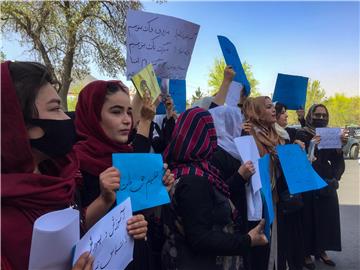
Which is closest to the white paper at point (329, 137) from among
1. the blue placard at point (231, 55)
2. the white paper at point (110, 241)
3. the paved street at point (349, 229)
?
the blue placard at point (231, 55)

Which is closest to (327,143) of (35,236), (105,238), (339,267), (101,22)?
(339,267)

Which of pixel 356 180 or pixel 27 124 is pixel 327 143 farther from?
pixel 356 180

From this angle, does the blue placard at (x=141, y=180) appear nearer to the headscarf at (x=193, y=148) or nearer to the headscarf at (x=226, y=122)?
the headscarf at (x=193, y=148)

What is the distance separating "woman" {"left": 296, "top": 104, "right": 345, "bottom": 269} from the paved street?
0.18 metres

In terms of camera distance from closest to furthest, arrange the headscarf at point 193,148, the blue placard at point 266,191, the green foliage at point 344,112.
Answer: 1. the headscarf at point 193,148
2. the blue placard at point 266,191
3. the green foliage at point 344,112

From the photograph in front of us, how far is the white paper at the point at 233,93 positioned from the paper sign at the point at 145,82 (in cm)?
105

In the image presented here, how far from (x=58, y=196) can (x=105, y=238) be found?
201 millimetres

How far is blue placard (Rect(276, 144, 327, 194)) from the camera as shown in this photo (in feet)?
9.32

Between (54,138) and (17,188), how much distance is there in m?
0.21

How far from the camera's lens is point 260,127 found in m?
3.20

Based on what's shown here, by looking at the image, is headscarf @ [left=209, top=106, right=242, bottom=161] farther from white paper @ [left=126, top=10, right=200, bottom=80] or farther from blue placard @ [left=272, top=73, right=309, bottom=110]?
Answer: blue placard @ [left=272, top=73, right=309, bottom=110]

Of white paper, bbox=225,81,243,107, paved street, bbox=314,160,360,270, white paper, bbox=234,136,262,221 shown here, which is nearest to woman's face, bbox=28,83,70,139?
white paper, bbox=234,136,262,221

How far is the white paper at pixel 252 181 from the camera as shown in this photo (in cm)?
241

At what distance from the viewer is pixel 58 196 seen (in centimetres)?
119
